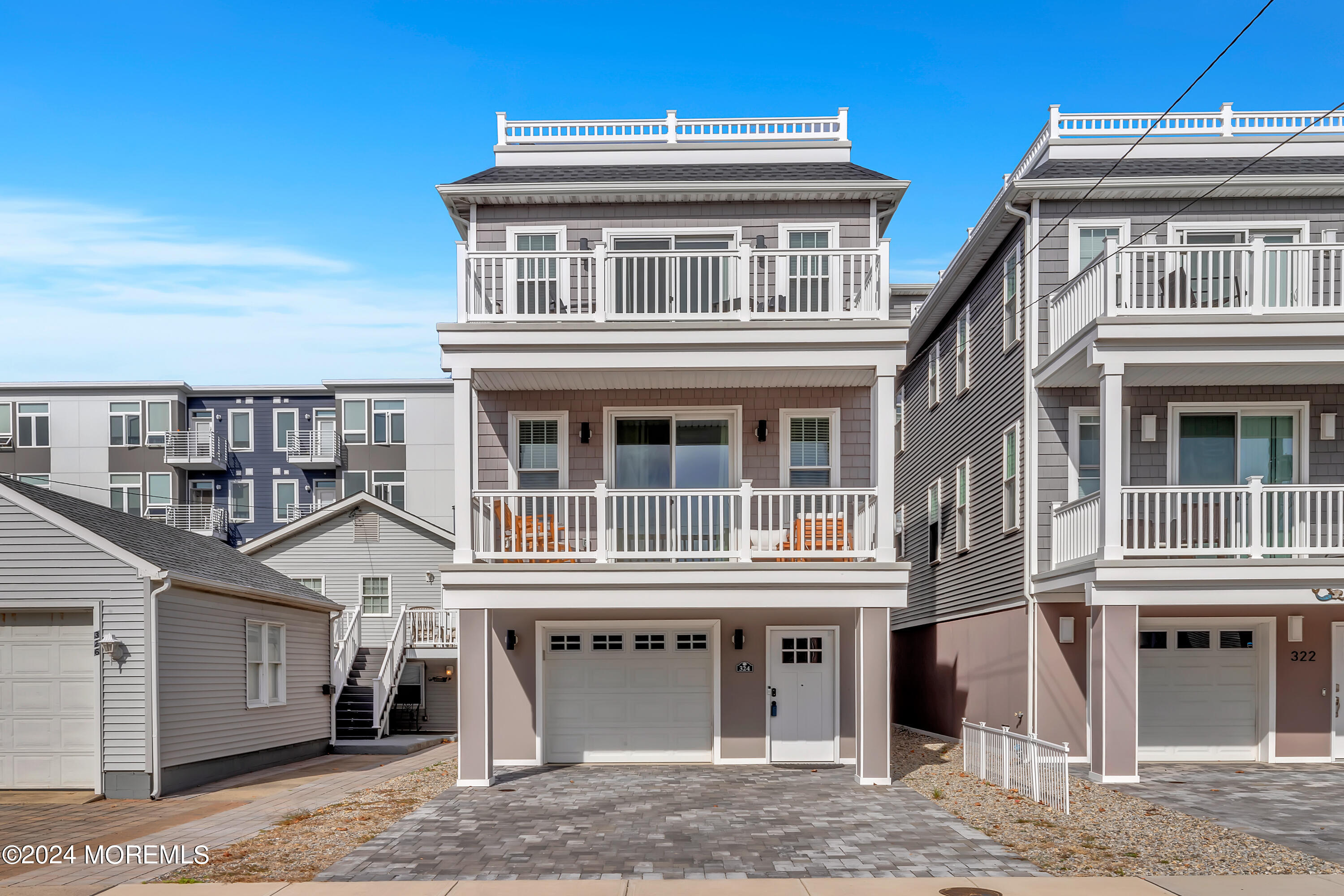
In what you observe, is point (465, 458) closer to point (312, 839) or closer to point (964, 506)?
point (312, 839)

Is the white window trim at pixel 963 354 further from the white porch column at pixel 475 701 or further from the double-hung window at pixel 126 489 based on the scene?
the double-hung window at pixel 126 489

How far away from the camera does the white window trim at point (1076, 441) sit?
16.3 m

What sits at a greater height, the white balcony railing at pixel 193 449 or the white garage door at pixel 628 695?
the white balcony railing at pixel 193 449

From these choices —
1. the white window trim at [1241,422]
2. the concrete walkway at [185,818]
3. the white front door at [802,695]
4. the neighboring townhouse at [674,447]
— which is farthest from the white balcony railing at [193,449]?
the white window trim at [1241,422]

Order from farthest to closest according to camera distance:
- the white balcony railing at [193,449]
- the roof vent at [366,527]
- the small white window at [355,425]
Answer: the white balcony railing at [193,449] < the small white window at [355,425] < the roof vent at [366,527]

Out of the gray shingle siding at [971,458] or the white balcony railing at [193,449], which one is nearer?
the gray shingle siding at [971,458]

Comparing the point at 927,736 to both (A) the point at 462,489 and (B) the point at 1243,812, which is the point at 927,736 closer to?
(B) the point at 1243,812

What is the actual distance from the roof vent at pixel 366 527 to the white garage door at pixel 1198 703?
19.1 metres

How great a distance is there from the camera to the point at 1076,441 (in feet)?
54.6

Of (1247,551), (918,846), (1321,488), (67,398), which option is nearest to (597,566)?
(918,846)

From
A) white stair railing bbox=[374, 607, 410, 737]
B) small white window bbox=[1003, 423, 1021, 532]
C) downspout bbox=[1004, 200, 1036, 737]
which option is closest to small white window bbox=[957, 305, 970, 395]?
small white window bbox=[1003, 423, 1021, 532]

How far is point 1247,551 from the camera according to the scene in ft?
46.7

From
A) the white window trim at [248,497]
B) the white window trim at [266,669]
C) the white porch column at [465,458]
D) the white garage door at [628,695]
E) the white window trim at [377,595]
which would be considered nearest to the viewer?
the white porch column at [465,458]

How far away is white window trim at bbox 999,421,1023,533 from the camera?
17.1 meters
